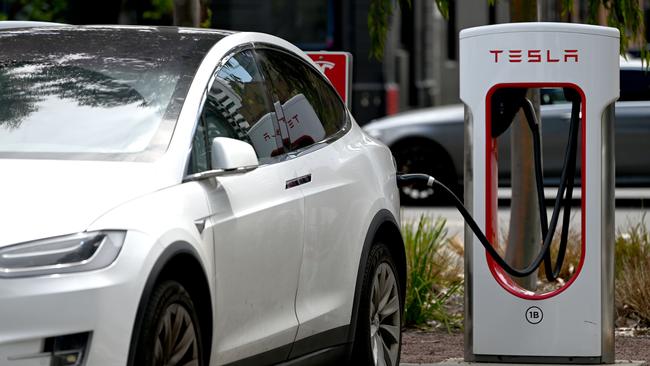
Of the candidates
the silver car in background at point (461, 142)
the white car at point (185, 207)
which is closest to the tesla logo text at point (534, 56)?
the white car at point (185, 207)

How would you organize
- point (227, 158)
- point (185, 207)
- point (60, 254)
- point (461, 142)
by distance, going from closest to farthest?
point (60, 254) < point (185, 207) < point (227, 158) < point (461, 142)

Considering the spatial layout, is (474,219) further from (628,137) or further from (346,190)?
(628,137)

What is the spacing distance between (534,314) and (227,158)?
8.05 feet

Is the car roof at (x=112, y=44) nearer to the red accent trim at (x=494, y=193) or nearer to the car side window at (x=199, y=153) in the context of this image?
the car side window at (x=199, y=153)

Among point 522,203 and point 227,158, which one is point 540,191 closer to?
Answer: point 522,203

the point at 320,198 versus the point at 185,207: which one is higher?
the point at 185,207

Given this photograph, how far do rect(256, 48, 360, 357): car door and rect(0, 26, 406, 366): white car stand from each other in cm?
1

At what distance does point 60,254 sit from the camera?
4.29 metres

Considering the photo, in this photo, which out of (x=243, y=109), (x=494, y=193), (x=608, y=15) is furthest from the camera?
(x=608, y=15)

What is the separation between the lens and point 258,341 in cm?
533

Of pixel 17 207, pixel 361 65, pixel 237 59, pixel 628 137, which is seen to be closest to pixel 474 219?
pixel 237 59

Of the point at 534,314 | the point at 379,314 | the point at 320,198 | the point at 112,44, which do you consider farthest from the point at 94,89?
the point at 534,314

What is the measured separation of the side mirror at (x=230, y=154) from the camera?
501cm

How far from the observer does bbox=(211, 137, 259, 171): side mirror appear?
5.01 metres
